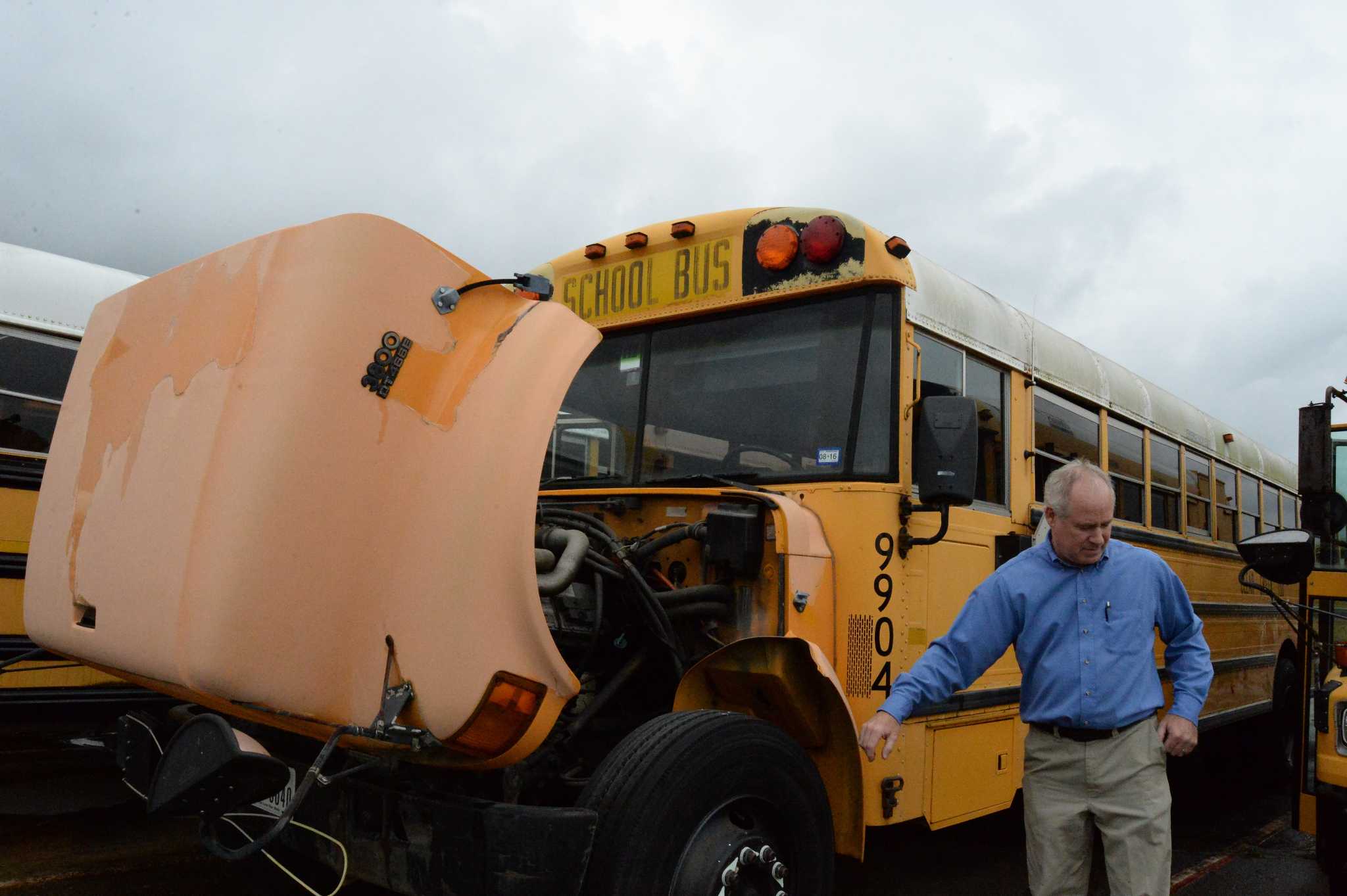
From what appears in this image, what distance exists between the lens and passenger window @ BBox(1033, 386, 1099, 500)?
14.2 feet

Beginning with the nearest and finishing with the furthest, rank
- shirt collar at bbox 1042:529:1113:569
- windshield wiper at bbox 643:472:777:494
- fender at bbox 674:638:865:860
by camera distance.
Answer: shirt collar at bbox 1042:529:1113:569, fender at bbox 674:638:865:860, windshield wiper at bbox 643:472:777:494

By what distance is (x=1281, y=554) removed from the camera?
379cm

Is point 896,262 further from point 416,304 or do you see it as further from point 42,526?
point 42,526

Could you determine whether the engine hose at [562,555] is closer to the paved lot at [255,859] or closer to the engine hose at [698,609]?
the engine hose at [698,609]

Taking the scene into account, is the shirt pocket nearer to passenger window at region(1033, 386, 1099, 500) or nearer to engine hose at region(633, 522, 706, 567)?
engine hose at region(633, 522, 706, 567)

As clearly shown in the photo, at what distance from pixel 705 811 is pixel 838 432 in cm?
141

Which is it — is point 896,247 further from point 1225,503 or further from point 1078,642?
point 1225,503

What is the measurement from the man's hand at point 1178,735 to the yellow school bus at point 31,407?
474 cm

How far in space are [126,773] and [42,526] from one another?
2.62ft

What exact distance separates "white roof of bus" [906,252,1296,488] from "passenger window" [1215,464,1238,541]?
11cm

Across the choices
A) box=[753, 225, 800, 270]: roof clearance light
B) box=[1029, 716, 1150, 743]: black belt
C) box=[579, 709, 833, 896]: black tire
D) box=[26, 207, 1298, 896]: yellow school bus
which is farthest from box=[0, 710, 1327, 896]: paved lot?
box=[753, 225, 800, 270]: roof clearance light

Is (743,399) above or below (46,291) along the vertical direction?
below

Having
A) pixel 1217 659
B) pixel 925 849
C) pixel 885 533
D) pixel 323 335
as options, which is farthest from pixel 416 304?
pixel 1217 659

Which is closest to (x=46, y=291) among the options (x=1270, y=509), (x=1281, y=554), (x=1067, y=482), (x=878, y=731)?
(x=878, y=731)
